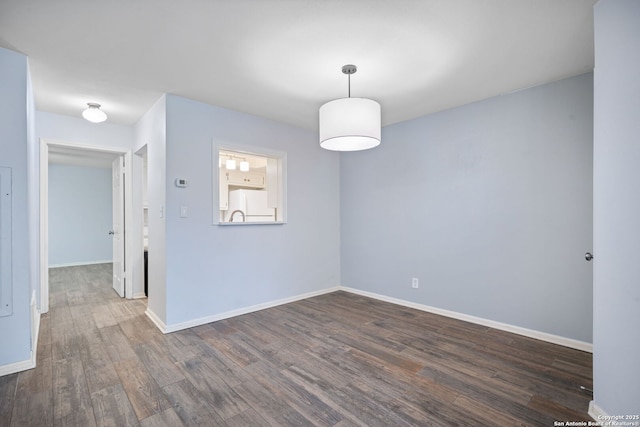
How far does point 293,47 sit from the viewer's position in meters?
2.22

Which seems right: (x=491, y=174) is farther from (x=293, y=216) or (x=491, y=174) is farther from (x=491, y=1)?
(x=293, y=216)

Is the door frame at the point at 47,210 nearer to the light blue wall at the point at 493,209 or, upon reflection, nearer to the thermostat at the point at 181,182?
Answer: the thermostat at the point at 181,182

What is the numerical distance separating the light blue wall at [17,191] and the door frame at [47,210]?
171 centimetres

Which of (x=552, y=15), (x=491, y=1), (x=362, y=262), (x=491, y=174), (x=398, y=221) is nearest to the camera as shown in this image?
(x=491, y=1)

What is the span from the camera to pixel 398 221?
13.1ft

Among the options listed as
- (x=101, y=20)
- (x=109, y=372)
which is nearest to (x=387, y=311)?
(x=109, y=372)

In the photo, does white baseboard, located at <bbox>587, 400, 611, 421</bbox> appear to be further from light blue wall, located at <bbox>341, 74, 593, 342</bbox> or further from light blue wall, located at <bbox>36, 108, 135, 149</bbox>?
light blue wall, located at <bbox>36, 108, 135, 149</bbox>

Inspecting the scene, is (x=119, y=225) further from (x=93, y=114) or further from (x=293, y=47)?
(x=293, y=47)

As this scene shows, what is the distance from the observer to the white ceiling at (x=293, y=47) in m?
1.82

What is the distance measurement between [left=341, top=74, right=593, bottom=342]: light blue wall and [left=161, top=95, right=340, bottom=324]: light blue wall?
28.0 inches

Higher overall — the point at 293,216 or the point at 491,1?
the point at 491,1

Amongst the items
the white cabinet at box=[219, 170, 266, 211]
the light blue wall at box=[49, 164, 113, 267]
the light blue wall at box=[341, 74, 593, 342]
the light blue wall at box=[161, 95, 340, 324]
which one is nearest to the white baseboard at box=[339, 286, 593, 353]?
the light blue wall at box=[341, 74, 593, 342]

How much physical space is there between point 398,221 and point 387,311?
118 cm

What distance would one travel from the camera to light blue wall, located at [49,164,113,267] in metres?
7.04
